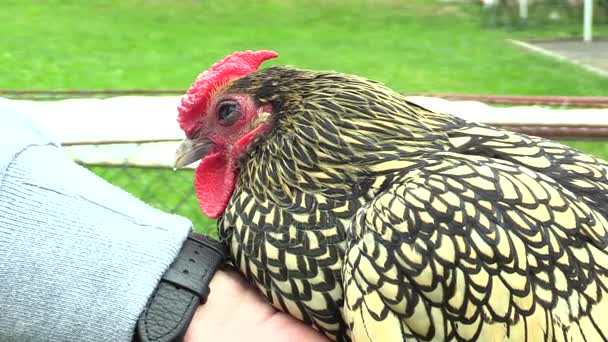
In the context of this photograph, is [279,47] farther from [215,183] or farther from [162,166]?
[215,183]

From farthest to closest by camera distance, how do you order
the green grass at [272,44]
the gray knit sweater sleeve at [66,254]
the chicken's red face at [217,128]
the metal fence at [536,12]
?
the metal fence at [536,12] < the green grass at [272,44] < the chicken's red face at [217,128] < the gray knit sweater sleeve at [66,254]

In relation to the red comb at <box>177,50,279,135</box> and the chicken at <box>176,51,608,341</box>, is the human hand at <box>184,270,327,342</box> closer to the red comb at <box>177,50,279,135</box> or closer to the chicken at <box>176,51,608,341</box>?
the chicken at <box>176,51,608,341</box>

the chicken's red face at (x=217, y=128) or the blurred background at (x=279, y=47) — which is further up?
the chicken's red face at (x=217, y=128)

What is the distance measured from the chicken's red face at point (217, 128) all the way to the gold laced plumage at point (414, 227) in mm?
57

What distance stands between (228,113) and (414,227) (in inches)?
21.7

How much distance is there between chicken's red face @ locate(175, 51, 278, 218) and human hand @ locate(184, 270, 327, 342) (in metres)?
0.26

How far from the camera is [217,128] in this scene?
1.74 m

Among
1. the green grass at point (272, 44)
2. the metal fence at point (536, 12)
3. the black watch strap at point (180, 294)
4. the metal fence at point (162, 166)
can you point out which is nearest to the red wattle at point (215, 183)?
the black watch strap at point (180, 294)

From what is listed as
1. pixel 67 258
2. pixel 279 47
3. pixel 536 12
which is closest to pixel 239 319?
pixel 67 258

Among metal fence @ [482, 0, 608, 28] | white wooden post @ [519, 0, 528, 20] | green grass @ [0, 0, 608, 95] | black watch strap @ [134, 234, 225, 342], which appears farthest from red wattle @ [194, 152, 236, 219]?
white wooden post @ [519, 0, 528, 20]

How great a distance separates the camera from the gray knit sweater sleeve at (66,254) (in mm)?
1292

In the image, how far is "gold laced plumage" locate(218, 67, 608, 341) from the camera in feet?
4.42

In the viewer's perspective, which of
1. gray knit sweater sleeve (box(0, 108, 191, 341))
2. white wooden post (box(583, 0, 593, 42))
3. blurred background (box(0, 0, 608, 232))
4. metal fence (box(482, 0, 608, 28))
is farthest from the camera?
metal fence (box(482, 0, 608, 28))

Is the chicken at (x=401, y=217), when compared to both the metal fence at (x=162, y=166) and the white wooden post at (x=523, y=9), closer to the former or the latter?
the metal fence at (x=162, y=166)
